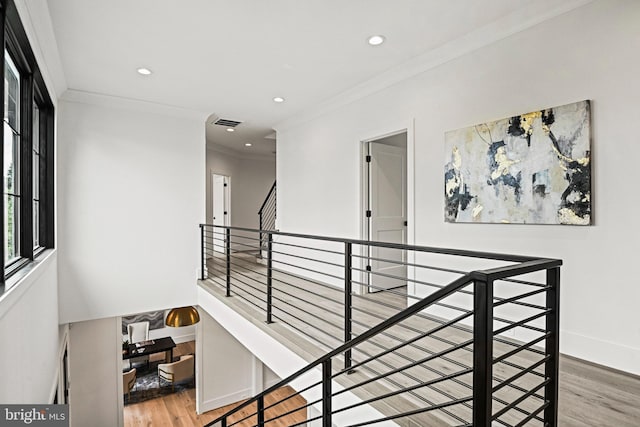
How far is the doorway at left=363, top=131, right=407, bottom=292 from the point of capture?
4.35 m

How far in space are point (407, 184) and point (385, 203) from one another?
683 mm

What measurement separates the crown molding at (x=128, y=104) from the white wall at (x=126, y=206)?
0.5 inches

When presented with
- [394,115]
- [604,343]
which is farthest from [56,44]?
[604,343]

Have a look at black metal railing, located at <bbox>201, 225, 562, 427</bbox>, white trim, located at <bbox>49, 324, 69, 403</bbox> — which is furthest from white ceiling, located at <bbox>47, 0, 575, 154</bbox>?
white trim, located at <bbox>49, 324, 69, 403</bbox>

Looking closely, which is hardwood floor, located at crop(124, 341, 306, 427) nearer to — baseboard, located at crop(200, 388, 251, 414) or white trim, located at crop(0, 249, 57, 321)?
baseboard, located at crop(200, 388, 251, 414)

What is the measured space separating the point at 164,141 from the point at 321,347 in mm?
3743

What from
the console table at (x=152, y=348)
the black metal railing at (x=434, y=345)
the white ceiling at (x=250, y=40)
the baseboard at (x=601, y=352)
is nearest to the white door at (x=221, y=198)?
the console table at (x=152, y=348)

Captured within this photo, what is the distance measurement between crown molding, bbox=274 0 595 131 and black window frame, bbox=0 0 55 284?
2.97m

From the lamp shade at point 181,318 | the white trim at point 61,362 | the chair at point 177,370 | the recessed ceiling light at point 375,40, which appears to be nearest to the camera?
the recessed ceiling light at point 375,40

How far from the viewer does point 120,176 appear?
186 inches

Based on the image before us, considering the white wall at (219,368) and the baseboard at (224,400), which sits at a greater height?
the white wall at (219,368)

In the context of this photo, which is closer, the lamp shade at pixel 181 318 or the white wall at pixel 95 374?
the white wall at pixel 95 374

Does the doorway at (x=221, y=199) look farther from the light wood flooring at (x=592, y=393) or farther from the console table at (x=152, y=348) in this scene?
the light wood flooring at (x=592, y=393)

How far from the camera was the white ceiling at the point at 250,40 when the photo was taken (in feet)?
8.54
